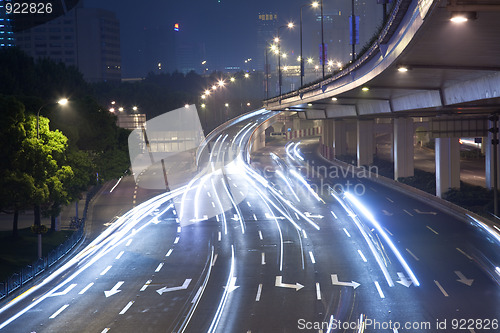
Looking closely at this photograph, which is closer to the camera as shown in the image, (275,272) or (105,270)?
(275,272)

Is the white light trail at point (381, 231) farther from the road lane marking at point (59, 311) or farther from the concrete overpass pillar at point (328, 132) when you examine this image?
the concrete overpass pillar at point (328, 132)

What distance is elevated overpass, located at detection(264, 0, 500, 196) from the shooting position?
1622 cm

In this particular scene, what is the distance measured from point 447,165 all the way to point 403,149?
40.0ft

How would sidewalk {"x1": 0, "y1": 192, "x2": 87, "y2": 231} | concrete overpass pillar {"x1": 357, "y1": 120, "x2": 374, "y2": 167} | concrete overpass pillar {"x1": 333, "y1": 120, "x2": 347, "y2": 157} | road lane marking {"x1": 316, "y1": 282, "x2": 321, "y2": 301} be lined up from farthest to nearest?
concrete overpass pillar {"x1": 333, "y1": 120, "x2": 347, "y2": 157} < concrete overpass pillar {"x1": 357, "y1": 120, "x2": 374, "y2": 167} < sidewalk {"x1": 0, "y1": 192, "x2": 87, "y2": 231} < road lane marking {"x1": 316, "y1": 282, "x2": 321, "y2": 301}

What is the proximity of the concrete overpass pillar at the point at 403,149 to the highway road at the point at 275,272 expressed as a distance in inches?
417

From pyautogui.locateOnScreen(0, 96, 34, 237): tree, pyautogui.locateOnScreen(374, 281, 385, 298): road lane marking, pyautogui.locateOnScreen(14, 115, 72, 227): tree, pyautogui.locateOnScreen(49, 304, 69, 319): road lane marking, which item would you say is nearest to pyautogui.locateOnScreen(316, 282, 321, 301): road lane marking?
pyautogui.locateOnScreen(374, 281, 385, 298): road lane marking

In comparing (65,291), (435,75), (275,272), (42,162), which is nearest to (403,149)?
(435,75)

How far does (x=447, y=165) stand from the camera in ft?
170

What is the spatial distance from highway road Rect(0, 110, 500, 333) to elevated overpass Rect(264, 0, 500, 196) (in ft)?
23.2

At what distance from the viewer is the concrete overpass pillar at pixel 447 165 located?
168ft

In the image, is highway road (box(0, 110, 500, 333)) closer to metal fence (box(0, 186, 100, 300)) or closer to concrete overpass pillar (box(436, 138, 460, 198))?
metal fence (box(0, 186, 100, 300))

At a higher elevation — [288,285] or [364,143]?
[364,143]

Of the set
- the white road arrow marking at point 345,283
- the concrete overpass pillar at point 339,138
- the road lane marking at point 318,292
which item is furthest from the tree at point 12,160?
the concrete overpass pillar at point 339,138

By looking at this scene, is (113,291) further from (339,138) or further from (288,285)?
(339,138)
